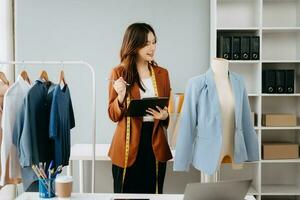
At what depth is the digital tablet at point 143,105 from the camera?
3072 millimetres

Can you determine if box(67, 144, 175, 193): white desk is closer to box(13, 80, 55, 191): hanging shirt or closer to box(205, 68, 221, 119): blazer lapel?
box(13, 80, 55, 191): hanging shirt

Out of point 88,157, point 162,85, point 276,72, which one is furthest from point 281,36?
point 88,157

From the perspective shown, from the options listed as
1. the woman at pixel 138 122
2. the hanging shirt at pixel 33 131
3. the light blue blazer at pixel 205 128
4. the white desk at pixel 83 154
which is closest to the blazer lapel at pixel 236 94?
the light blue blazer at pixel 205 128

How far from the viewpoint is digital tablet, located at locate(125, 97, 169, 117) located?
121 inches

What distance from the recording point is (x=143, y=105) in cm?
310

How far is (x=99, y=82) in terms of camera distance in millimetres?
4477

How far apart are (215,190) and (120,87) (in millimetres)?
1310

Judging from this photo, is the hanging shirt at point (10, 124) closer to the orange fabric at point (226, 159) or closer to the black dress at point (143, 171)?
the black dress at point (143, 171)

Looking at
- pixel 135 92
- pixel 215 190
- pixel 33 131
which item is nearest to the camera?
pixel 215 190

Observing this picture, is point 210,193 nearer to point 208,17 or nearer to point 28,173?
point 28,173

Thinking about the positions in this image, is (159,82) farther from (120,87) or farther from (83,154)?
(83,154)

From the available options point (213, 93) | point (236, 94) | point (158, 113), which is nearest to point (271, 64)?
point (236, 94)

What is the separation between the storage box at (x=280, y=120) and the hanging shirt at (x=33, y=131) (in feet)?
6.75

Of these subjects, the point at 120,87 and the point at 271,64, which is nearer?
the point at 120,87
